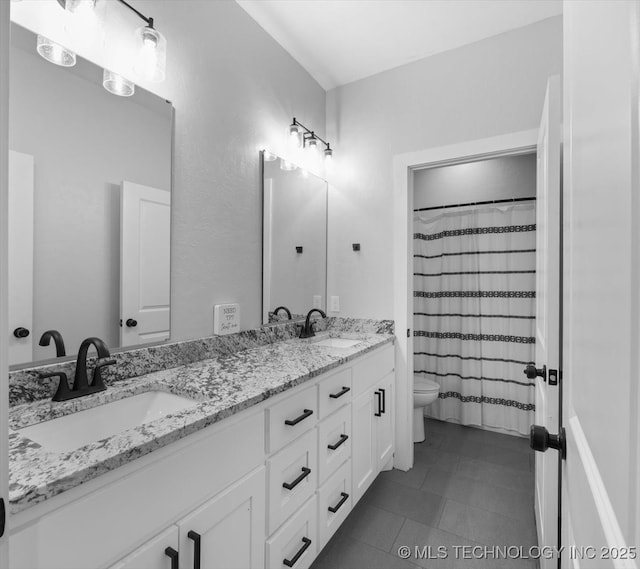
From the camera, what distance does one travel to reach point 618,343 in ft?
1.17

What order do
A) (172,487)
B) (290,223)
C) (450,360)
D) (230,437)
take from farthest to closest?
(450,360) < (290,223) < (230,437) < (172,487)

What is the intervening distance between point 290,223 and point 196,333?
3.18 ft

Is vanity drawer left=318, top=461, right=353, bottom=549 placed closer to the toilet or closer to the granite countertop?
the granite countertop

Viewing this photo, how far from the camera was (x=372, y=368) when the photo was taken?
2.02m

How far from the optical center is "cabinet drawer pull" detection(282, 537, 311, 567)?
1248 millimetres

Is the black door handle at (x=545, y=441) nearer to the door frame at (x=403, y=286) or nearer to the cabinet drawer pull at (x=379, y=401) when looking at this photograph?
the cabinet drawer pull at (x=379, y=401)

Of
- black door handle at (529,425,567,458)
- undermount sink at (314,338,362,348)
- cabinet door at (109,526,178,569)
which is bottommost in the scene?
cabinet door at (109,526,178,569)

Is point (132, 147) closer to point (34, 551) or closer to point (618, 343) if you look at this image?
point (34, 551)

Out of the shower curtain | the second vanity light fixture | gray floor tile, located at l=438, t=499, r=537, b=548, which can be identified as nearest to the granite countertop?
gray floor tile, located at l=438, t=499, r=537, b=548

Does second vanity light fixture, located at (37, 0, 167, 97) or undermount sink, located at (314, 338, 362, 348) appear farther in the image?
undermount sink, located at (314, 338, 362, 348)

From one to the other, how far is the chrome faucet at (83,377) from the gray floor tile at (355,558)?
1.20m

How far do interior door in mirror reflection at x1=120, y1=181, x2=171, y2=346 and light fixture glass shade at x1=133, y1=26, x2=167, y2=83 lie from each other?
45cm

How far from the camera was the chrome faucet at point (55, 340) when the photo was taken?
1.10m

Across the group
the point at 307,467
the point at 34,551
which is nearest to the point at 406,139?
the point at 307,467
